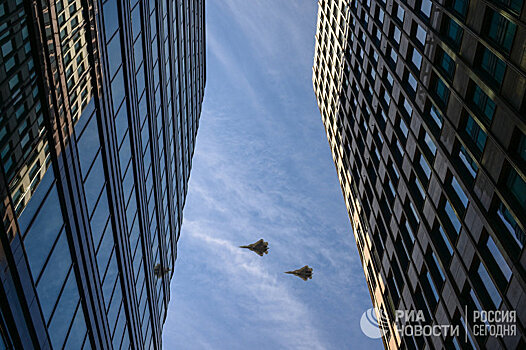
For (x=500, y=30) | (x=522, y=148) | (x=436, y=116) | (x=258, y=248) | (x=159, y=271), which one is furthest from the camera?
(x=258, y=248)

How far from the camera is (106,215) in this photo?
76.6ft

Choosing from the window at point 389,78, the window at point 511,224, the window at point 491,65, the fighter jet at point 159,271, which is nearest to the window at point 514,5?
the window at point 491,65

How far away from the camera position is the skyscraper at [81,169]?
1464 cm

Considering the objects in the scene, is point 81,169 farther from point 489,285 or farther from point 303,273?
point 303,273

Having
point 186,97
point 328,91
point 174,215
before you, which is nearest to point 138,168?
point 174,215

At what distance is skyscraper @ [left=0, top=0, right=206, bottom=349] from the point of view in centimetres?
1464

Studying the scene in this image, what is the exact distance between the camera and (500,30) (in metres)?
18.4

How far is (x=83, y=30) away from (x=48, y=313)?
40.0ft

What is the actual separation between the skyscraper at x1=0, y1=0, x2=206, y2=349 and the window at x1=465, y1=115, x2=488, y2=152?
715 inches

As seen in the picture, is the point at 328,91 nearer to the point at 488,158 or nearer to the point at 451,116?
the point at 451,116

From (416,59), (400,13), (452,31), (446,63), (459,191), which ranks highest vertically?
(400,13)

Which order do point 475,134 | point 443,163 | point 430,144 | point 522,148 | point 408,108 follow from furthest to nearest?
point 408,108, point 430,144, point 443,163, point 475,134, point 522,148

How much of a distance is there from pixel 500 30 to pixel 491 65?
5.00 ft

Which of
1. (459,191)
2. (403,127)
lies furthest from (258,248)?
(459,191)
